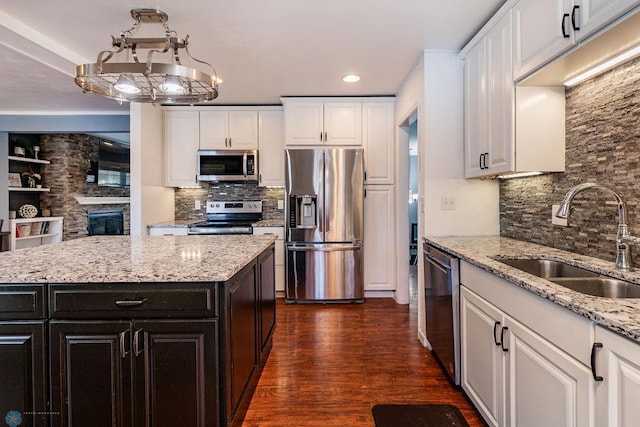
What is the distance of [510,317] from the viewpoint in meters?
1.48

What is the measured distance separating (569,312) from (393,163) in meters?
3.10

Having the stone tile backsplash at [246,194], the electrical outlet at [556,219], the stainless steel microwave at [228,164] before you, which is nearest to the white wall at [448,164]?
the electrical outlet at [556,219]

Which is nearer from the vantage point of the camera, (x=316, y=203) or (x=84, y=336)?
(x=84, y=336)

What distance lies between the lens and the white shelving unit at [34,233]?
5.08 meters

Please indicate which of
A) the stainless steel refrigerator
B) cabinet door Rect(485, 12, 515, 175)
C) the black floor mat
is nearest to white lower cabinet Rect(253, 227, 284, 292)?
the stainless steel refrigerator

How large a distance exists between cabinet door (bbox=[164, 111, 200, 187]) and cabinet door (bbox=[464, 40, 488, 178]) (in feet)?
10.3

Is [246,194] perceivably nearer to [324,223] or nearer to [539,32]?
[324,223]

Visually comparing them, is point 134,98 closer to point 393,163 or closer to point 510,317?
point 510,317

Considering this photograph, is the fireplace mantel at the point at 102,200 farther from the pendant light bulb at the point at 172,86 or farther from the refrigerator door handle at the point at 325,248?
the pendant light bulb at the point at 172,86

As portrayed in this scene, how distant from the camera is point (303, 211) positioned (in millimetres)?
3908

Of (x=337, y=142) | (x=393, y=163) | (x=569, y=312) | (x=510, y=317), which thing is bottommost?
(x=510, y=317)

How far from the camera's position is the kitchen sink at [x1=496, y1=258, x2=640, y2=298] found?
1394 millimetres

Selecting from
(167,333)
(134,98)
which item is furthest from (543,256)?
(134,98)

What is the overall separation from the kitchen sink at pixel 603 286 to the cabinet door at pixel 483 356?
33 centimetres
